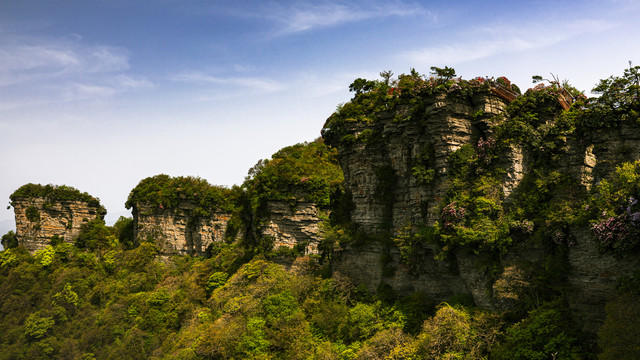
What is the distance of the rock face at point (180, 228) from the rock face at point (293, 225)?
46.9 feet

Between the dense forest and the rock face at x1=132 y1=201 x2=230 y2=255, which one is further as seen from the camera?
the rock face at x1=132 y1=201 x2=230 y2=255

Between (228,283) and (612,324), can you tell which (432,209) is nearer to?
(612,324)

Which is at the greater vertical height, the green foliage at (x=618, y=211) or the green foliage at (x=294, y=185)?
the green foliage at (x=294, y=185)

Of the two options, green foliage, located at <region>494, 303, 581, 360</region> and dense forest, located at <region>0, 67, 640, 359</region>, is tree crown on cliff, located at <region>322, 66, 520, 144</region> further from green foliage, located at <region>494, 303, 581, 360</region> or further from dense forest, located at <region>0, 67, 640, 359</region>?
green foliage, located at <region>494, 303, 581, 360</region>

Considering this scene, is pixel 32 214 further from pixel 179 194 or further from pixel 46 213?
pixel 179 194

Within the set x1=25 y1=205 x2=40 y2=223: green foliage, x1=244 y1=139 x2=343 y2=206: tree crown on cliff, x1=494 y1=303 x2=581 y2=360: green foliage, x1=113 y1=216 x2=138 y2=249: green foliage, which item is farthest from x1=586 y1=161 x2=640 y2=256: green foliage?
x1=25 y1=205 x2=40 y2=223: green foliage

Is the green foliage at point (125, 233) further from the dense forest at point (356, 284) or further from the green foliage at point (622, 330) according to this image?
the green foliage at point (622, 330)

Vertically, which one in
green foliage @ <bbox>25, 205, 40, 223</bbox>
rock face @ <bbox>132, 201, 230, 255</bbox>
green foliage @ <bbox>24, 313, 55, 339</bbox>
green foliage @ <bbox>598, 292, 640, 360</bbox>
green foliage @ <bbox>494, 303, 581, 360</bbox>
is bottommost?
green foliage @ <bbox>24, 313, 55, 339</bbox>

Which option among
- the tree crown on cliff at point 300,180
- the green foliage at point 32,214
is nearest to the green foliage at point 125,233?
the green foliage at point 32,214

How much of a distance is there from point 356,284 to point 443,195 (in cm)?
1111

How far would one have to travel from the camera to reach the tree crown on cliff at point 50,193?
60312 millimetres

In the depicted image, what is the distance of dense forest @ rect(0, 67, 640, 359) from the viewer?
61.9 ft

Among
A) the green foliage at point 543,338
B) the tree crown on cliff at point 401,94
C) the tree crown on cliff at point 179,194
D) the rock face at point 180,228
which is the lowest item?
the green foliage at point 543,338

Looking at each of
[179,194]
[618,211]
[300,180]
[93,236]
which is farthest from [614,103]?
[93,236]
